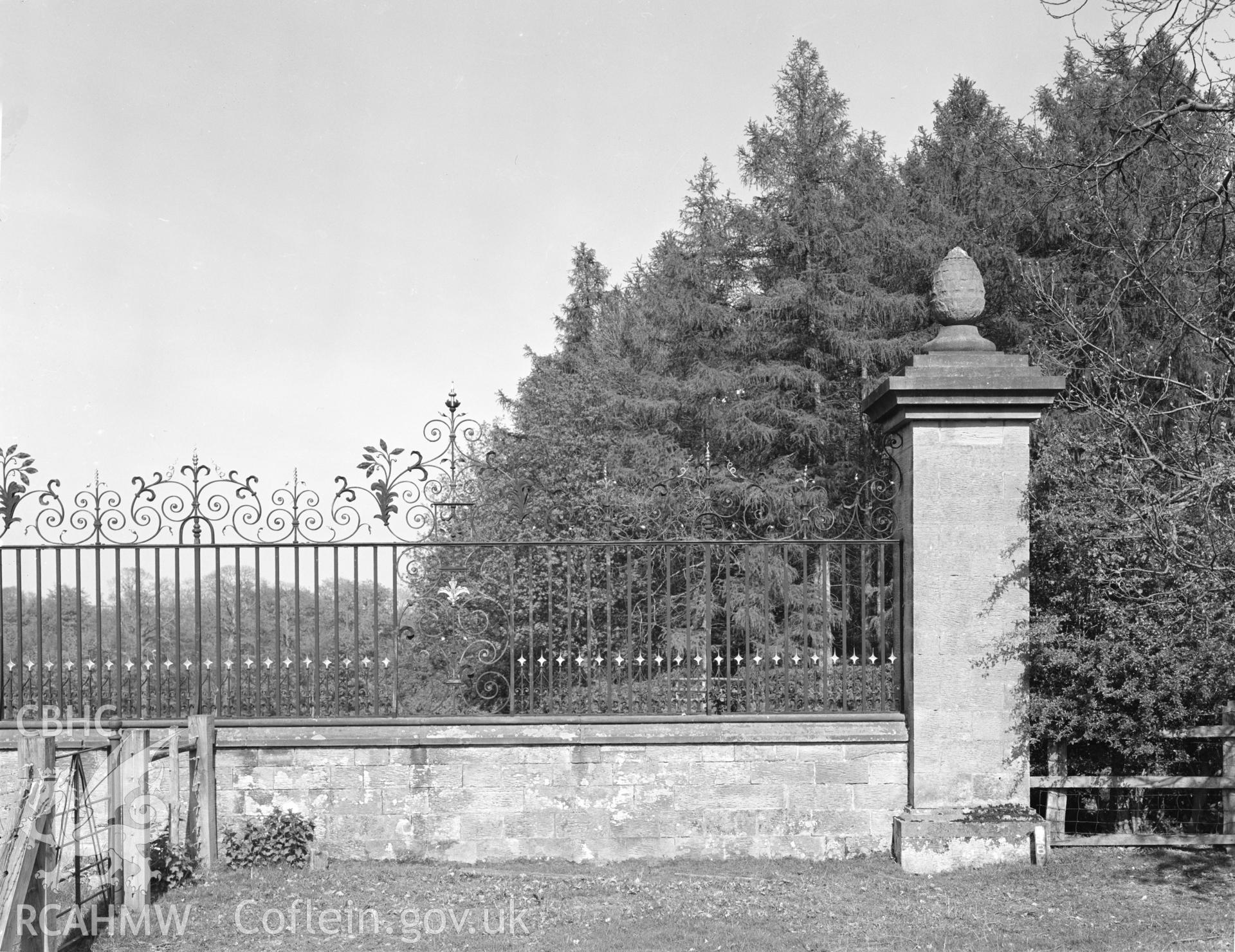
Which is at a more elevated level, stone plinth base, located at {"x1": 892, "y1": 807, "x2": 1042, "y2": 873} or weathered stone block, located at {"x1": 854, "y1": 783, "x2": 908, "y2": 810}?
weathered stone block, located at {"x1": 854, "y1": 783, "x2": 908, "y2": 810}

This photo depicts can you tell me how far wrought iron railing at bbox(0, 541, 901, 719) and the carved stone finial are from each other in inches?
58.3

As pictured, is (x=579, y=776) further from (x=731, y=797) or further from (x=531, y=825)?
(x=731, y=797)

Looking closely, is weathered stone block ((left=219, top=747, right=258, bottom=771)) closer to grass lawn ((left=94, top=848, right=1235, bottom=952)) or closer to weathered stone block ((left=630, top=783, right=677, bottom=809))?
grass lawn ((left=94, top=848, right=1235, bottom=952))

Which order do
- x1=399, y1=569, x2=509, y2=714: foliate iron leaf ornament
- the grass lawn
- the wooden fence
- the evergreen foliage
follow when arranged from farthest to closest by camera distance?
the evergreen foliage < x1=399, y1=569, x2=509, y2=714: foliate iron leaf ornament < the wooden fence < the grass lawn

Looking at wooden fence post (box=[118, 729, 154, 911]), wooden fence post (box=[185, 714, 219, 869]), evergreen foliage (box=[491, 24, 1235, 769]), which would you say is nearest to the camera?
wooden fence post (box=[118, 729, 154, 911])

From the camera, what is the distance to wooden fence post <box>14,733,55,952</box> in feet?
15.1

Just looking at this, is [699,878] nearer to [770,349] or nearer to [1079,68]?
[770,349]

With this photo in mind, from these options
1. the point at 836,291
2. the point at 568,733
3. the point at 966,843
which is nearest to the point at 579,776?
the point at 568,733

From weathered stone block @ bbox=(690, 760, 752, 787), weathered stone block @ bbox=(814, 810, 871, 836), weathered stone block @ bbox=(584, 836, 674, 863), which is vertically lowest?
weathered stone block @ bbox=(584, 836, 674, 863)

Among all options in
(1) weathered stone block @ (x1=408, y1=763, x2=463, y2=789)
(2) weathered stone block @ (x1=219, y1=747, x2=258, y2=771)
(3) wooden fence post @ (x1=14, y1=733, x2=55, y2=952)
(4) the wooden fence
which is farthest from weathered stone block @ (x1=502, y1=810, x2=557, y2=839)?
(4) the wooden fence

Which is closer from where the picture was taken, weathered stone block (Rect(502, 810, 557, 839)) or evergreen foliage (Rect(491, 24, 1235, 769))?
weathered stone block (Rect(502, 810, 557, 839))

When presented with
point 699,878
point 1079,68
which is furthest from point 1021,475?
point 1079,68

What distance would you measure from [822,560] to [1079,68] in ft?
49.0

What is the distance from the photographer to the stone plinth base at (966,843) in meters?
6.66
